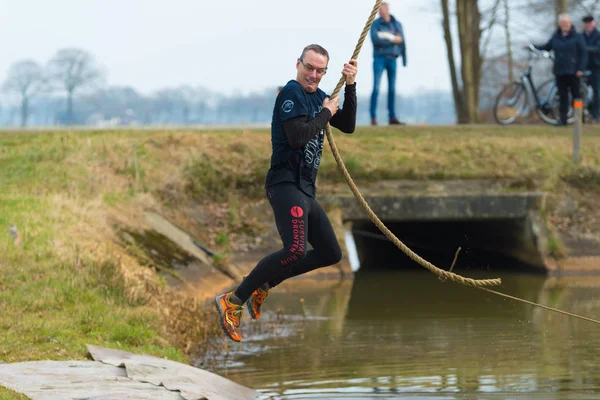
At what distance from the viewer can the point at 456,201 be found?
20.1 metres

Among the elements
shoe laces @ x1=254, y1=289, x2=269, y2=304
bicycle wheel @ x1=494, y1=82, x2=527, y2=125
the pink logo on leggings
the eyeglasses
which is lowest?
shoe laces @ x1=254, y1=289, x2=269, y2=304

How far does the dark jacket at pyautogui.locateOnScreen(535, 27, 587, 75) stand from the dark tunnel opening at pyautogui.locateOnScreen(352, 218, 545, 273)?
11.6ft

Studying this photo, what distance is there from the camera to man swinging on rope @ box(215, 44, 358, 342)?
8.49 m

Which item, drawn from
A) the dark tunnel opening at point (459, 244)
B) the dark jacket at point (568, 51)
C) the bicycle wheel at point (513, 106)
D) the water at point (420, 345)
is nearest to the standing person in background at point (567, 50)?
the dark jacket at point (568, 51)

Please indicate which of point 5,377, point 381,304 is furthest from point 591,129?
→ point 5,377

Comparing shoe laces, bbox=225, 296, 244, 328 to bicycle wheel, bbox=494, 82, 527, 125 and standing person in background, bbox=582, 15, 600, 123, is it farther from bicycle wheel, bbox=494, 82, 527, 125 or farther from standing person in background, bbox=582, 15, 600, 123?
bicycle wheel, bbox=494, 82, 527, 125

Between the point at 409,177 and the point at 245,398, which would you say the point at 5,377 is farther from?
the point at 409,177

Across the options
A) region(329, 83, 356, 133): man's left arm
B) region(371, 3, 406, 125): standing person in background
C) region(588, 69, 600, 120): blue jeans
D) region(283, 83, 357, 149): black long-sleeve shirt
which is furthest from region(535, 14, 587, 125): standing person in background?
region(283, 83, 357, 149): black long-sleeve shirt

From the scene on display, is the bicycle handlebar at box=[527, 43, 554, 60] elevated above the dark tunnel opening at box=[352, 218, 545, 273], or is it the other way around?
the bicycle handlebar at box=[527, 43, 554, 60]

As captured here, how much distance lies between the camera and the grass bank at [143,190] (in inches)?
464

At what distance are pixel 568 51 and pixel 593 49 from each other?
4.58 ft

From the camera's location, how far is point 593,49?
907 inches

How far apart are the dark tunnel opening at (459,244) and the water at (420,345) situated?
2.26m

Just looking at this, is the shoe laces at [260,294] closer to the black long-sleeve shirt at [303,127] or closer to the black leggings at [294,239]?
the black leggings at [294,239]
